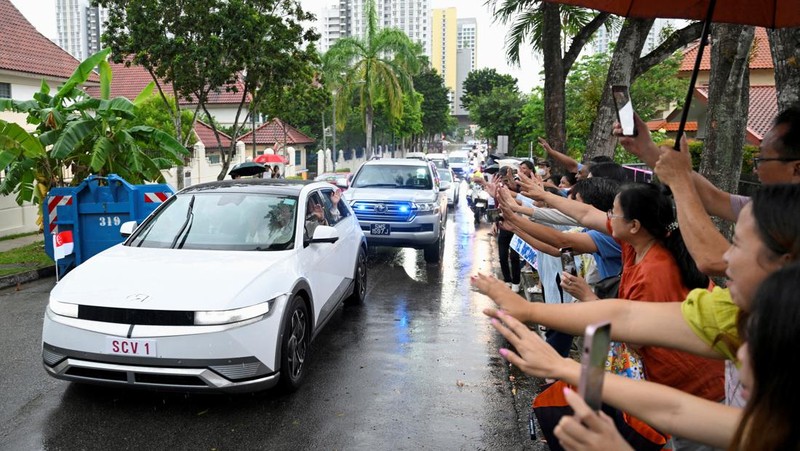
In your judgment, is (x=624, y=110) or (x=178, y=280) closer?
(x=624, y=110)

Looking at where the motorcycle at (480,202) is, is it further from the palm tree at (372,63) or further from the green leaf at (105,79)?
the palm tree at (372,63)

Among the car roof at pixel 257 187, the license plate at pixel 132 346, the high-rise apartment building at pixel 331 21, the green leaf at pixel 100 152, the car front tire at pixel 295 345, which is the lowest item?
the car front tire at pixel 295 345

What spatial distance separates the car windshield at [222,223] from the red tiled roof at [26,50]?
47.5 ft

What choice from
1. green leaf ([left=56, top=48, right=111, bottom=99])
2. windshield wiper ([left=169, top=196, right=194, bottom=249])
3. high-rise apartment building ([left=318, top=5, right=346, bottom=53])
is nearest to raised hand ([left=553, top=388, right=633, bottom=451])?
windshield wiper ([left=169, top=196, right=194, bottom=249])

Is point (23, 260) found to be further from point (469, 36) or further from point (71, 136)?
point (469, 36)

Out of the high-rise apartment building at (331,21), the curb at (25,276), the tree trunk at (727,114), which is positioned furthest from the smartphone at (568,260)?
the high-rise apartment building at (331,21)

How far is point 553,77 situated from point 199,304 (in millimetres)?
8623

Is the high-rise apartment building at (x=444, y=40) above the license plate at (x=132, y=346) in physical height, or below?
above

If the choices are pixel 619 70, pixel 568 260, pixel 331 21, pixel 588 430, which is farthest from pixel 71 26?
pixel 588 430

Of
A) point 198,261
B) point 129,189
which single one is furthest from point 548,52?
point 198,261

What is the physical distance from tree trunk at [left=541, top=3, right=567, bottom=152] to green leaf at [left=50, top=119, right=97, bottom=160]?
8.04 metres

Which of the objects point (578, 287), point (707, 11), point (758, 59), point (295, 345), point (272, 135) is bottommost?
point (295, 345)

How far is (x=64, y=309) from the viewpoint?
14.6 feet

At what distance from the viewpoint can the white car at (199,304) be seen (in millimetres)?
4281
